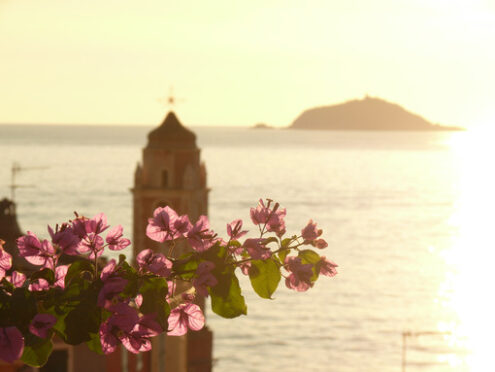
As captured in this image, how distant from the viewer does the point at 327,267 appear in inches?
113

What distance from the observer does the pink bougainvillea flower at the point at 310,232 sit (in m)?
2.82

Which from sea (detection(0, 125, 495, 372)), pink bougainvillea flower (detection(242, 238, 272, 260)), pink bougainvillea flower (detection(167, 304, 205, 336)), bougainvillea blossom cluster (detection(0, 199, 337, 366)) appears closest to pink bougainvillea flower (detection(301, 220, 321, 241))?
bougainvillea blossom cluster (detection(0, 199, 337, 366))

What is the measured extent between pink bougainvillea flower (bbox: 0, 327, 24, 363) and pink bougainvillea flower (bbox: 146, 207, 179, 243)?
0.52 meters

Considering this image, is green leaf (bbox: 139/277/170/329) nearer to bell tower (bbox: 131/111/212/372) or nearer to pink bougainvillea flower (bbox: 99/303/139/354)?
pink bougainvillea flower (bbox: 99/303/139/354)

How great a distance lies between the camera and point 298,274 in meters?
2.83

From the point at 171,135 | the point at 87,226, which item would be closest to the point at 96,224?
the point at 87,226

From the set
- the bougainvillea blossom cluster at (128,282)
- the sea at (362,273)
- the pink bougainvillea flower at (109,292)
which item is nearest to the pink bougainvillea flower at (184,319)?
the bougainvillea blossom cluster at (128,282)

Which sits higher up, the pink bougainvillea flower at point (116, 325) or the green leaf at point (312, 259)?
the green leaf at point (312, 259)

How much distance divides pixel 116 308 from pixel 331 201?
160 meters

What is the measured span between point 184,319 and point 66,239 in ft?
1.33

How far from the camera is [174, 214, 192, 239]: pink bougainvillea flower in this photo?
2.85 meters

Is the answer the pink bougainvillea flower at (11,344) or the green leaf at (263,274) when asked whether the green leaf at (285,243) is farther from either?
the pink bougainvillea flower at (11,344)

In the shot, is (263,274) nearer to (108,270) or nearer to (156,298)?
(156,298)

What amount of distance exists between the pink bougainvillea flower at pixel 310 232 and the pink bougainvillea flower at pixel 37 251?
679 mm
